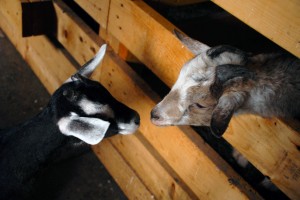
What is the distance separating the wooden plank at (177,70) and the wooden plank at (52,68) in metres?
1.10

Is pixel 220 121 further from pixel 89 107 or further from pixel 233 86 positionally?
pixel 89 107

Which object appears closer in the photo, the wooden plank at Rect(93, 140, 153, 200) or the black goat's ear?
the black goat's ear

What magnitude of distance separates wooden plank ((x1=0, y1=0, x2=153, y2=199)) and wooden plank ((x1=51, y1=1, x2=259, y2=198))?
0.50 metres

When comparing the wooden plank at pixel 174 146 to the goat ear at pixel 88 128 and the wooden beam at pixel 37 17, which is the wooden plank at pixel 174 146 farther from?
the goat ear at pixel 88 128

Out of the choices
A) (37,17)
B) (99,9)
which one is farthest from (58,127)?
(37,17)

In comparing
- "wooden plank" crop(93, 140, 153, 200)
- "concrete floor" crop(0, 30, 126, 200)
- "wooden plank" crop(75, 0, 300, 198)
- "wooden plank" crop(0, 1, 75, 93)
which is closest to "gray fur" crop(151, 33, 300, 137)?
"wooden plank" crop(75, 0, 300, 198)

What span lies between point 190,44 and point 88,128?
2.83 ft

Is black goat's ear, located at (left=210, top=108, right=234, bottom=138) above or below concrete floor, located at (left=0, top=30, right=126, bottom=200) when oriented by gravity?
above

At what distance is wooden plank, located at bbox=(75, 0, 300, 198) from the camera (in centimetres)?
208

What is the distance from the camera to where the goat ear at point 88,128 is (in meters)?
2.40

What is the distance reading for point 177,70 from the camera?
2.57 metres

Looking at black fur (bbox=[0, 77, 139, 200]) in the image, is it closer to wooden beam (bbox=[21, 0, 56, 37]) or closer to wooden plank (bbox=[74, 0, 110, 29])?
wooden plank (bbox=[74, 0, 110, 29])

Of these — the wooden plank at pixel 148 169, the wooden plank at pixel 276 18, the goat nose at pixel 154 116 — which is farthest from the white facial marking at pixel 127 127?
the wooden plank at pixel 276 18

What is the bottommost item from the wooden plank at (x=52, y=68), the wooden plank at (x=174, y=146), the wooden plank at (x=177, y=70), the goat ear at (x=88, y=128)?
the wooden plank at (x=52, y=68)
